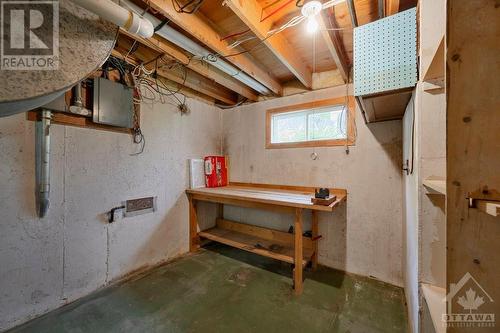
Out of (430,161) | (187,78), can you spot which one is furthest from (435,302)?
(187,78)

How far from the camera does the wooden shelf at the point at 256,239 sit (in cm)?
220

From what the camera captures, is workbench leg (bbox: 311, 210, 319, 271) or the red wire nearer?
the red wire

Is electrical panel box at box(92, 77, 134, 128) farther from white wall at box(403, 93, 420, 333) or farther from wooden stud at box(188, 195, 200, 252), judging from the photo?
white wall at box(403, 93, 420, 333)

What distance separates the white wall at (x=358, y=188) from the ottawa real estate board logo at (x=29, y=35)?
2286mm

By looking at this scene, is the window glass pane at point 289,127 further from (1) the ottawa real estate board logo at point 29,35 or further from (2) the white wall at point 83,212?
(1) the ottawa real estate board logo at point 29,35

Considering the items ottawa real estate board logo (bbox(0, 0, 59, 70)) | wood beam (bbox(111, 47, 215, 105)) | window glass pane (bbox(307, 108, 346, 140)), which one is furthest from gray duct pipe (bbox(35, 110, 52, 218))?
window glass pane (bbox(307, 108, 346, 140))

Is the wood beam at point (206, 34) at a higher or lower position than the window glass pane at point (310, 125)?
higher

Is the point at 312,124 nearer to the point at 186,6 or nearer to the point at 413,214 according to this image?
the point at 413,214

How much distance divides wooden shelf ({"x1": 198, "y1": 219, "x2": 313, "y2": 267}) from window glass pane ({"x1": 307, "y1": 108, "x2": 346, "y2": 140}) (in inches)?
50.2

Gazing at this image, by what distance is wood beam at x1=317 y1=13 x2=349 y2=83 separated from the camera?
56.0 inches

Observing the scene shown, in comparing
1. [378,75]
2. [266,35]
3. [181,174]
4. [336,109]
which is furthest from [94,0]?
[336,109]

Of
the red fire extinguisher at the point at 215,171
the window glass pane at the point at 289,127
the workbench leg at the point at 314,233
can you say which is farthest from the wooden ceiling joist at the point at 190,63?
the workbench leg at the point at 314,233

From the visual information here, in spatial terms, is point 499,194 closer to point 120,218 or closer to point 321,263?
point 321,263

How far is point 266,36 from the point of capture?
1.53 meters
